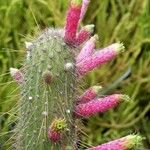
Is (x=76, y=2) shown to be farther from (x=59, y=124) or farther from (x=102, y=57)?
(x=59, y=124)

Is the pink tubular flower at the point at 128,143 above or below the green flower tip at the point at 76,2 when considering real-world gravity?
below

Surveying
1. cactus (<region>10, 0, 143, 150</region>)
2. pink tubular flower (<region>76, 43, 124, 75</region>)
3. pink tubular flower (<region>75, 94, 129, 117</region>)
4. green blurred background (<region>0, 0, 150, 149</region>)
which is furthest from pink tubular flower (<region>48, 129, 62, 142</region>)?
green blurred background (<region>0, 0, 150, 149</region>)

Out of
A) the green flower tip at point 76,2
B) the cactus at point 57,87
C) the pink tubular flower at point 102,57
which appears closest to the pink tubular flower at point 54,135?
the cactus at point 57,87

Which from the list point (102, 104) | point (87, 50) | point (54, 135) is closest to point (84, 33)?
point (87, 50)

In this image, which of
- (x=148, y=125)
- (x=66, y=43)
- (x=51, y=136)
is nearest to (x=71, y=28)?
(x=66, y=43)

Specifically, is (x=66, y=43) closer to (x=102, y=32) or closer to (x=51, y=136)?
(x=51, y=136)

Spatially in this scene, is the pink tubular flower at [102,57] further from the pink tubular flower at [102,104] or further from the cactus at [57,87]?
the pink tubular flower at [102,104]
